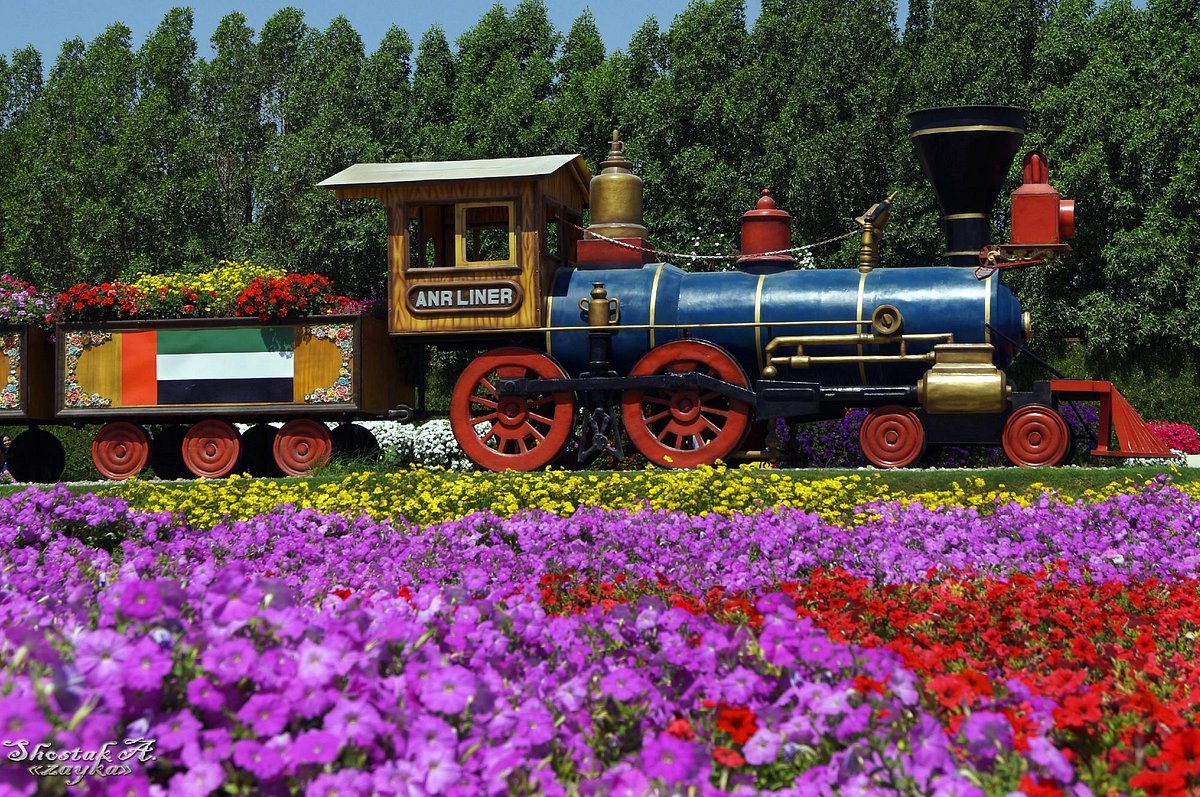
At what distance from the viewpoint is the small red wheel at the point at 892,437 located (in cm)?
1062

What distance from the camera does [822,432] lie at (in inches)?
547

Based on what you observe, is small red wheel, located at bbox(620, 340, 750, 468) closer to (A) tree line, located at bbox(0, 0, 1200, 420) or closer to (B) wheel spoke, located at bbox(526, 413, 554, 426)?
(B) wheel spoke, located at bbox(526, 413, 554, 426)

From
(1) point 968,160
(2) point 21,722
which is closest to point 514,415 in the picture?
(1) point 968,160

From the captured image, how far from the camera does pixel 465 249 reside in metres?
11.5

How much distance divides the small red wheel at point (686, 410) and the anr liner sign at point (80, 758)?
28.7ft

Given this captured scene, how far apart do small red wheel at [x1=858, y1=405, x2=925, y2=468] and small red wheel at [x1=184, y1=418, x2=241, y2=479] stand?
237 inches

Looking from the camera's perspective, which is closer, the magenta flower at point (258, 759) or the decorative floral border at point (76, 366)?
the magenta flower at point (258, 759)

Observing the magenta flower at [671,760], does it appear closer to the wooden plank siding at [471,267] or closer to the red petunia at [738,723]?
the red petunia at [738,723]

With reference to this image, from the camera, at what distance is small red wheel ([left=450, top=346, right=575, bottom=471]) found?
11.4 m

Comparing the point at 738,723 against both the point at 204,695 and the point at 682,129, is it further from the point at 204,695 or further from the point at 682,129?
the point at 682,129

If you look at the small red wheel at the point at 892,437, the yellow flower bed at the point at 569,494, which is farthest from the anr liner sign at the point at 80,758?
the small red wheel at the point at 892,437

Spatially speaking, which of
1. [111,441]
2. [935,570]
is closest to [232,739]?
[935,570]

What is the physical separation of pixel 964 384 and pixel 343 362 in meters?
5.61

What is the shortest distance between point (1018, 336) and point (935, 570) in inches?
248
